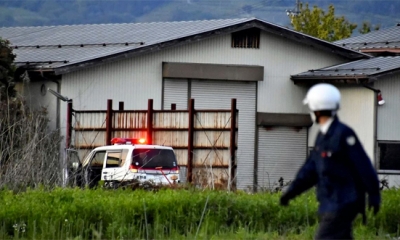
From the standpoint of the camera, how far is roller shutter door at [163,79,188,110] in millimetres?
30078

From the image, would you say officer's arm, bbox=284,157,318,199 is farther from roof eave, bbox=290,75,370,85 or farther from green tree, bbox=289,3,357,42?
green tree, bbox=289,3,357,42

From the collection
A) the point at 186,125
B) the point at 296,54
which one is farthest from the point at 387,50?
the point at 186,125

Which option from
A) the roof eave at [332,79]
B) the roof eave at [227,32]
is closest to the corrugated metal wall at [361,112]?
the roof eave at [332,79]

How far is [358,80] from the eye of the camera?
94.9ft

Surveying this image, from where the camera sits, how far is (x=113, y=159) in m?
22.1

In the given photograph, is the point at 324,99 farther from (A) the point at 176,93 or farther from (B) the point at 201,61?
(B) the point at 201,61

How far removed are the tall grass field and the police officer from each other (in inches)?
174

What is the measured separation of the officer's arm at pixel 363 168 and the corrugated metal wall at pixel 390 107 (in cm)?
2121

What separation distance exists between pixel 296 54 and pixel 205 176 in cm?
1125

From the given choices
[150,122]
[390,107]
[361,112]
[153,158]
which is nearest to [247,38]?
[361,112]

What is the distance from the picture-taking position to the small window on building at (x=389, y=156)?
95.5 feet

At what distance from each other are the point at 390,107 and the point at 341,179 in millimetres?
21205

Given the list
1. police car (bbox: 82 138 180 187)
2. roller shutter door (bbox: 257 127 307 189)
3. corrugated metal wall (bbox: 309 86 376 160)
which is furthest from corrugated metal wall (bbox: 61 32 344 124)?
police car (bbox: 82 138 180 187)

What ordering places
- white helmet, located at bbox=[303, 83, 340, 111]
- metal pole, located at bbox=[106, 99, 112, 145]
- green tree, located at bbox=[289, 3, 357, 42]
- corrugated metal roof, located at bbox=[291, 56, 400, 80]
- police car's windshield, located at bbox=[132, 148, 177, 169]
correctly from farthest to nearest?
green tree, located at bbox=[289, 3, 357, 42] < corrugated metal roof, located at bbox=[291, 56, 400, 80] < metal pole, located at bbox=[106, 99, 112, 145] < police car's windshield, located at bbox=[132, 148, 177, 169] < white helmet, located at bbox=[303, 83, 340, 111]
